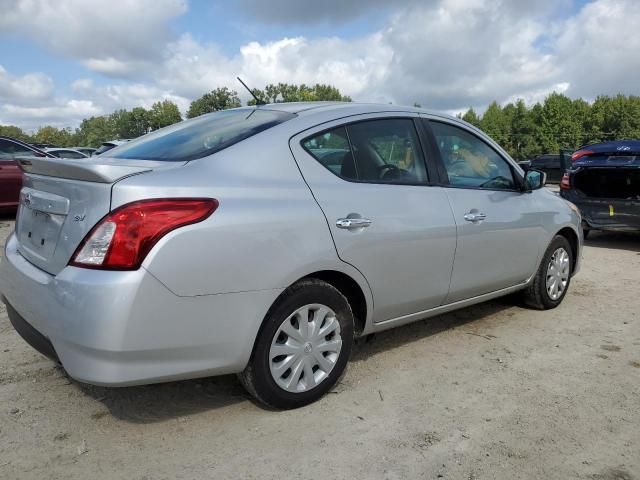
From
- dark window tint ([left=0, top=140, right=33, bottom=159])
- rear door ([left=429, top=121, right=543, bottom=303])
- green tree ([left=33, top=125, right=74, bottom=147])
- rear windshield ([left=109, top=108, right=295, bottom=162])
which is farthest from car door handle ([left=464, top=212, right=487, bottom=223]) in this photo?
green tree ([left=33, top=125, right=74, bottom=147])

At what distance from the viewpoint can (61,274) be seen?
239cm

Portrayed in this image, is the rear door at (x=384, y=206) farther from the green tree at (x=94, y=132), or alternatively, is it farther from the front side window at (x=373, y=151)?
the green tree at (x=94, y=132)

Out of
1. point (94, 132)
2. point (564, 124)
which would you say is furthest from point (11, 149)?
point (94, 132)

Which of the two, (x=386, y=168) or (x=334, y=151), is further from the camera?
(x=386, y=168)

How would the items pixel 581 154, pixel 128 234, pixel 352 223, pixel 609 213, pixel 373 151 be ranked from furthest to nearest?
pixel 581 154 < pixel 609 213 < pixel 373 151 < pixel 352 223 < pixel 128 234

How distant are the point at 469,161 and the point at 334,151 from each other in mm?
1315

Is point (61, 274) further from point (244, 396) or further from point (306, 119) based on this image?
point (306, 119)

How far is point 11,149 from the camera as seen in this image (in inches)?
400

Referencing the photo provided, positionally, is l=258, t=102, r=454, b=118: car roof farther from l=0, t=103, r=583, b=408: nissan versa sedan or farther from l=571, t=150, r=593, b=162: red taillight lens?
l=571, t=150, r=593, b=162: red taillight lens

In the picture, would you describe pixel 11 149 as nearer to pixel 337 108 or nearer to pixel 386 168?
pixel 337 108

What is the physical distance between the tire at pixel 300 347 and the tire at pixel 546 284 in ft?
7.29

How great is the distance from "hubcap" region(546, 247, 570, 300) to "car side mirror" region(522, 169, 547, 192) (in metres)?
0.65

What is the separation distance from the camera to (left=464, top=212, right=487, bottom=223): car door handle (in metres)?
3.64

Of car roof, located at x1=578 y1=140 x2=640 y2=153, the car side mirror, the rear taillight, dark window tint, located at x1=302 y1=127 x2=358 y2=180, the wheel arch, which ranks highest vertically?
car roof, located at x1=578 y1=140 x2=640 y2=153
